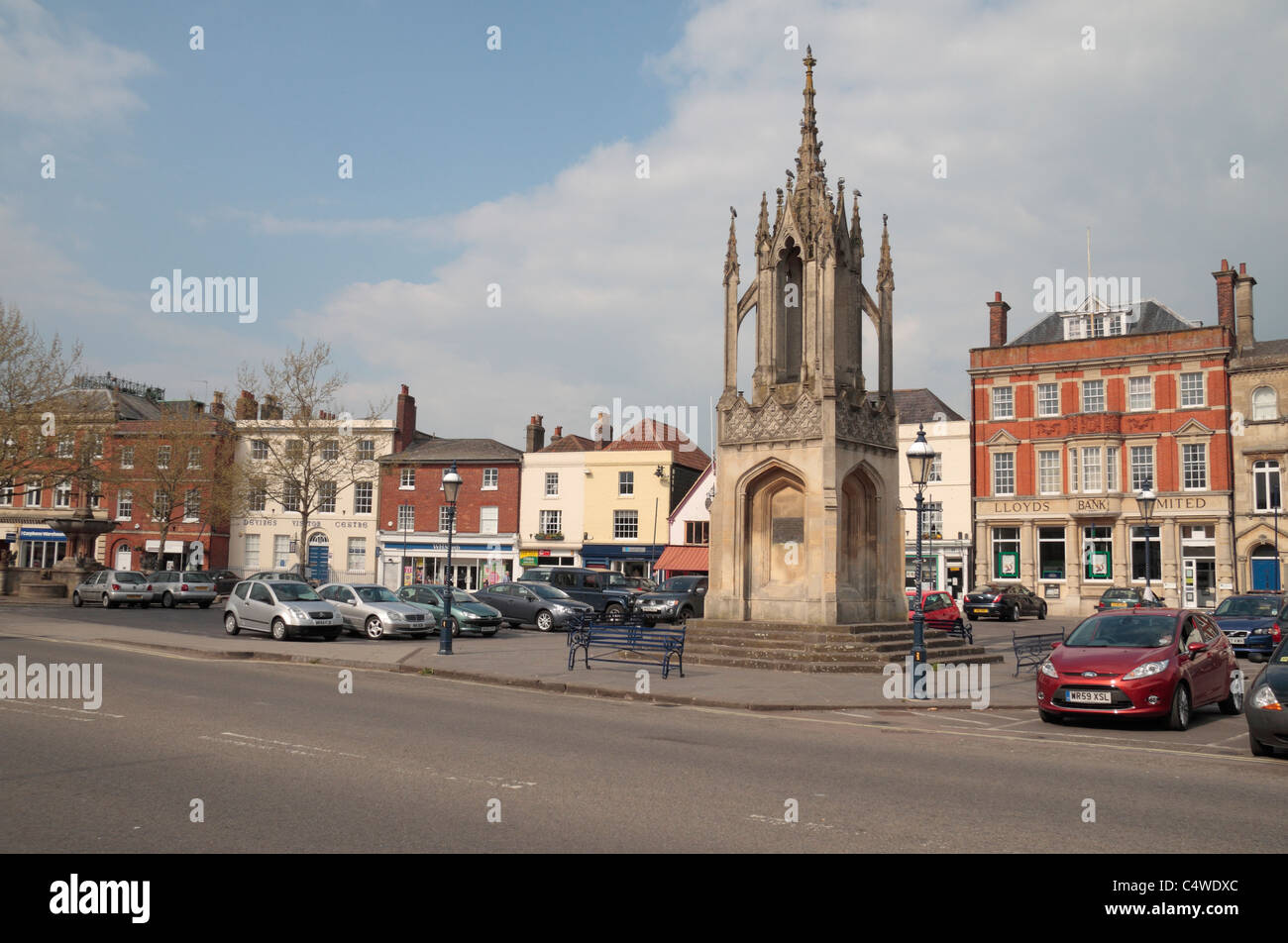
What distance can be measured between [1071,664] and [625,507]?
43.6 meters

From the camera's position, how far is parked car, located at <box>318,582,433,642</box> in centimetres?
2598

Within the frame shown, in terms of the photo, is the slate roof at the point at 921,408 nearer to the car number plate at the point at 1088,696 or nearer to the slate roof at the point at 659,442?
the slate roof at the point at 659,442

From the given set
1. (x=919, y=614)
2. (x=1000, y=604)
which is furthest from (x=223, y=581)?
(x=919, y=614)

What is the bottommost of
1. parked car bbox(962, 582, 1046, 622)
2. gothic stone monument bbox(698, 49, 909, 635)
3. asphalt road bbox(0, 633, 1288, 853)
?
parked car bbox(962, 582, 1046, 622)

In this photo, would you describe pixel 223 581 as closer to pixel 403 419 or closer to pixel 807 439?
pixel 403 419

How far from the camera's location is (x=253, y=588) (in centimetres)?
2558

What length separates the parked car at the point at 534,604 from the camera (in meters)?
32.0

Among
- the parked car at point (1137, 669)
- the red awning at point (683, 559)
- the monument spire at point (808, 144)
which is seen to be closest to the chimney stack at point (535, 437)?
the red awning at point (683, 559)

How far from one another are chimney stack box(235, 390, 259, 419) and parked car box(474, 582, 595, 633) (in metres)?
28.2

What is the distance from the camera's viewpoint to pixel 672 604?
32.1 meters

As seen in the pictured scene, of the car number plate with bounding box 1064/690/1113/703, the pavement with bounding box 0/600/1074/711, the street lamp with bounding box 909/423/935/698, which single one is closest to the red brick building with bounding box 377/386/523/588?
the pavement with bounding box 0/600/1074/711

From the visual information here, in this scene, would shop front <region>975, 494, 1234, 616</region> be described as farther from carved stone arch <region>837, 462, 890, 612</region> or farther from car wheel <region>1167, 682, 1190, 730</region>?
car wheel <region>1167, 682, 1190, 730</region>

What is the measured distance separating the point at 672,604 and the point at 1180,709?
66.2ft
